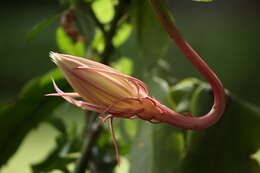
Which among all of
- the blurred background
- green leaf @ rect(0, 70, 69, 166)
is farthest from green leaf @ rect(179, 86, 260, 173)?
the blurred background

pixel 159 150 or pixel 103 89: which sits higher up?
pixel 103 89

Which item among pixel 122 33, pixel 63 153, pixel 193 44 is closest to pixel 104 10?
pixel 122 33

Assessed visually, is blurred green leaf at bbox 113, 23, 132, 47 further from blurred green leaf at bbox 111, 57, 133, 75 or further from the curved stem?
the curved stem

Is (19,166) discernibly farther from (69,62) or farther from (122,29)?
(69,62)

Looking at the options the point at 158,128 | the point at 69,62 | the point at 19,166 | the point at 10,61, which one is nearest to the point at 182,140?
the point at 158,128

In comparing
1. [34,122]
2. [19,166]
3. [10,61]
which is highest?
[34,122]

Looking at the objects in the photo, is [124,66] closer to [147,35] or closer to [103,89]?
[147,35]
